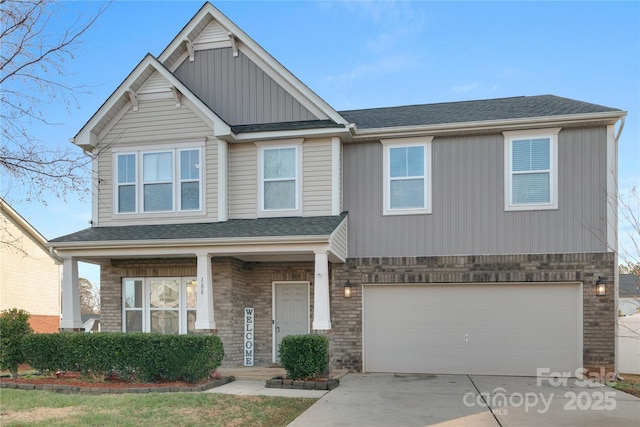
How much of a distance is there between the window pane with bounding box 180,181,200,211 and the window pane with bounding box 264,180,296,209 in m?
1.67

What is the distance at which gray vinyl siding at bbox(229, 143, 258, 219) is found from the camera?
12852 mm

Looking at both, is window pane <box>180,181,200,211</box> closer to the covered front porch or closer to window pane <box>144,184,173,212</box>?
window pane <box>144,184,173,212</box>

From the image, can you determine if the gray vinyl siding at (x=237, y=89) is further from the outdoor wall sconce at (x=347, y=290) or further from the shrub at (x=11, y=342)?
the shrub at (x=11, y=342)

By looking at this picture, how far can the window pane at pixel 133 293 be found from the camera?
1359 centimetres

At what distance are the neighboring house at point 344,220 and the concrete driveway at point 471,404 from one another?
1.39m

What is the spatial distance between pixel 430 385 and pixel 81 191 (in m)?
7.43

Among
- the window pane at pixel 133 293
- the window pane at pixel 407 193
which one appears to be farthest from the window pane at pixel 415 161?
the window pane at pixel 133 293

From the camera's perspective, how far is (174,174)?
13.0m

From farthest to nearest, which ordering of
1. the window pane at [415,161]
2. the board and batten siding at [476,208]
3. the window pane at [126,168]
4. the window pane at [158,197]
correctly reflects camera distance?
the window pane at [126,168] → the window pane at [158,197] → the window pane at [415,161] → the board and batten siding at [476,208]

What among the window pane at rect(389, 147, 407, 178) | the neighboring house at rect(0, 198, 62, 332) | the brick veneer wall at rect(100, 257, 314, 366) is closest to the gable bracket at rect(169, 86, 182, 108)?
the brick veneer wall at rect(100, 257, 314, 366)

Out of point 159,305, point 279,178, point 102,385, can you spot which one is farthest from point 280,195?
point 102,385

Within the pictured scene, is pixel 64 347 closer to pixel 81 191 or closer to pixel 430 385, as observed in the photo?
Result: pixel 81 191

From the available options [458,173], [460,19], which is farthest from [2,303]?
[460,19]

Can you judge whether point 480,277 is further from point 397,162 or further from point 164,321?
point 164,321
